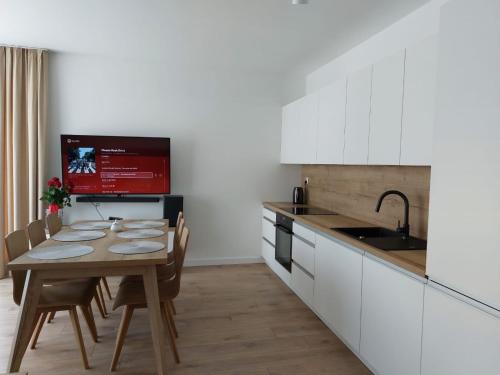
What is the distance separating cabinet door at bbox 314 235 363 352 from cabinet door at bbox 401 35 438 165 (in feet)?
2.55

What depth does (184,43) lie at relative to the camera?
378 centimetres

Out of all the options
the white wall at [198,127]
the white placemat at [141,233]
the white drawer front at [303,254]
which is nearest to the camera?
the white placemat at [141,233]

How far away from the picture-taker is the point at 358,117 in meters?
3.02

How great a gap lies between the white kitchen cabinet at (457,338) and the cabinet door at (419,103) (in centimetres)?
89

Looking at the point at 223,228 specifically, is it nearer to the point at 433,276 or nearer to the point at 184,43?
the point at 184,43

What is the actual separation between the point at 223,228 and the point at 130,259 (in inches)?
108

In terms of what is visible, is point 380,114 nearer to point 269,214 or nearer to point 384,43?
point 384,43

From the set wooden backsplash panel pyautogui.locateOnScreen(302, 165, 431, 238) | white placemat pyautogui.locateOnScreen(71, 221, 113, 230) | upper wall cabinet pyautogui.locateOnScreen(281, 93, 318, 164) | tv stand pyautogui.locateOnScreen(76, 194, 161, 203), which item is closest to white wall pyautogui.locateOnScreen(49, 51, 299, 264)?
tv stand pyautogui.locateOnScreen(76, 194, 161, 203)

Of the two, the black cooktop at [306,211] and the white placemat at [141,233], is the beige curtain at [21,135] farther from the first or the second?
the black cooktop at [306,211]

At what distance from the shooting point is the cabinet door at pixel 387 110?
8.15 ft

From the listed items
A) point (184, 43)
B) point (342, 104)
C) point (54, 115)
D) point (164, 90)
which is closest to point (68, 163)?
point (54, 115)

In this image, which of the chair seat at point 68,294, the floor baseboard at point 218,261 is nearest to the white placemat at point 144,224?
the chair seat at point 68,294

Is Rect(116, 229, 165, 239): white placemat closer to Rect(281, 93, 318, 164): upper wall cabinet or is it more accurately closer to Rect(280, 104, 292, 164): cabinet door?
Rect(281, 93, 318, 164): upper wall cabinet

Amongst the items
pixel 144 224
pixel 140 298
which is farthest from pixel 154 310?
pixel 144 224
